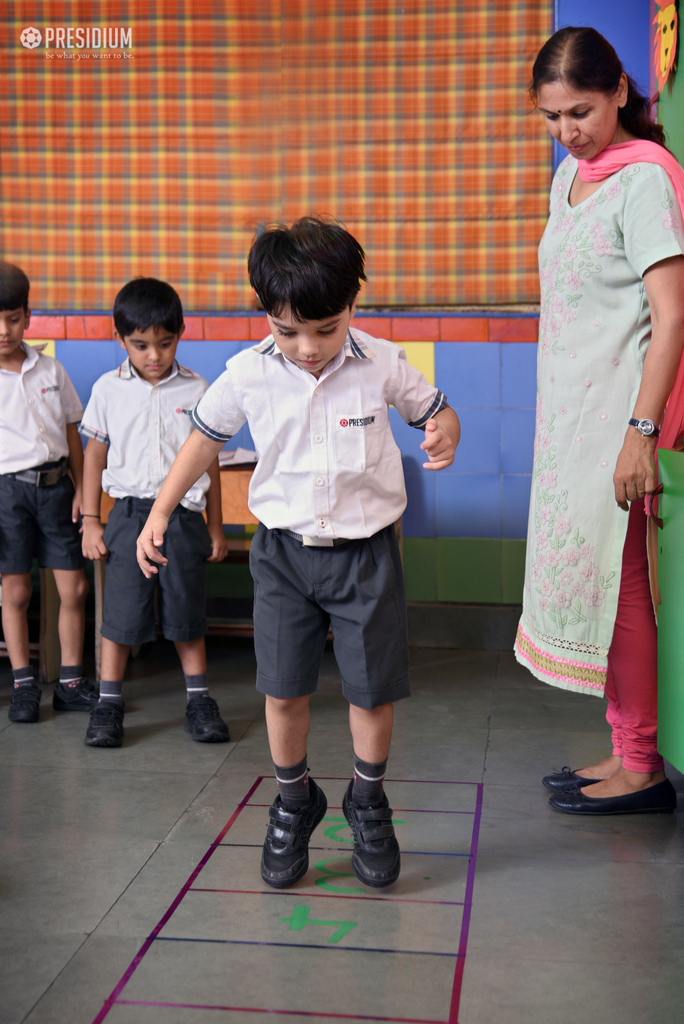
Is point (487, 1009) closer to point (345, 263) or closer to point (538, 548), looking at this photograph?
point (538, 548)

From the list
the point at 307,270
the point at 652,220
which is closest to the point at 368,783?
the point at 307,270

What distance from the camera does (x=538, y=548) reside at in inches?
80.7

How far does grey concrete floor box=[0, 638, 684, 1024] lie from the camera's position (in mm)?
1487

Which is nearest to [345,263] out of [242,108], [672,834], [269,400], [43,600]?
[269,400]

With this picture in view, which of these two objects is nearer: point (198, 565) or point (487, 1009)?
point (487, 1009)

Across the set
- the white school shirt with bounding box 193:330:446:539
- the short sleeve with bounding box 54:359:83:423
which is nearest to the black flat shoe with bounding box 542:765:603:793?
the white school shirt with bounding box 193:330:446:539

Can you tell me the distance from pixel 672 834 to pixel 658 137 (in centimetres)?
137

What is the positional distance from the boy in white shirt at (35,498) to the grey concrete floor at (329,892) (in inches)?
8.4

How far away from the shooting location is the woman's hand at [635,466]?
177 cm

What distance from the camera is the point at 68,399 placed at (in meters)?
2.88

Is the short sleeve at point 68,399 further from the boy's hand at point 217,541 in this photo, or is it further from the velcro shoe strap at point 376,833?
the velcro shoe strap at point 376,833

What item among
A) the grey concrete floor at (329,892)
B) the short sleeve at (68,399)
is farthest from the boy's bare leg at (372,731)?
the short sleeve at (68,399)

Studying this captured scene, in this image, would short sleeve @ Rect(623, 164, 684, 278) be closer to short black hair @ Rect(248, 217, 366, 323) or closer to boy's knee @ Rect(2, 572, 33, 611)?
short black hair @ Rect(248, 217, 366, 323)
